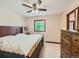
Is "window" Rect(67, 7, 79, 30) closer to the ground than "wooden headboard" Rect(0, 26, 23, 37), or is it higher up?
higher up

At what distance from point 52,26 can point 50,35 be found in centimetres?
69

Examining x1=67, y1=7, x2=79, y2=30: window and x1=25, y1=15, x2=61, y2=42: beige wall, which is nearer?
x1=67, y1=7, x2=79, y2=30: window

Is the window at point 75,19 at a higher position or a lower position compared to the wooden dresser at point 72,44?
higher

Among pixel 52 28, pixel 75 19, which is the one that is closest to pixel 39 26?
pixel 52 28

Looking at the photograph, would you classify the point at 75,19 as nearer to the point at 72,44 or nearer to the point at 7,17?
the point at 72,44

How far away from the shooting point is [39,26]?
811cm

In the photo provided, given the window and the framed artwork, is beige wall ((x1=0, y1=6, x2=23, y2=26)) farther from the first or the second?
the window

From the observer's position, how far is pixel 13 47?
2299 millimetres

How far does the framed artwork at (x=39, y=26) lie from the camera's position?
316 inches

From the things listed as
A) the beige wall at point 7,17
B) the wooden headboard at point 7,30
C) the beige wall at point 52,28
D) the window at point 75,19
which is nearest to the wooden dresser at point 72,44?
the window at point 75,19

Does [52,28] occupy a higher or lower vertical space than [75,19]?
lower

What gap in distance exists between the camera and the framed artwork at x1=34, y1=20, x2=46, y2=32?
26.3 feet

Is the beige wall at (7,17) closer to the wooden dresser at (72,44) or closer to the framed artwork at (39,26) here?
the framed artwork at (39,26)

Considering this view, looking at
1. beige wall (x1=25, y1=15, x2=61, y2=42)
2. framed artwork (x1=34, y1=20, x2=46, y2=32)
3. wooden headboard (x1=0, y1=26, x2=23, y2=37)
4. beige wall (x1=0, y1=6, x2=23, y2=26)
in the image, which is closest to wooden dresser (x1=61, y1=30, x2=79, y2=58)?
wooden headboard (x1=0, y1=26, x2=23, y2=37)
